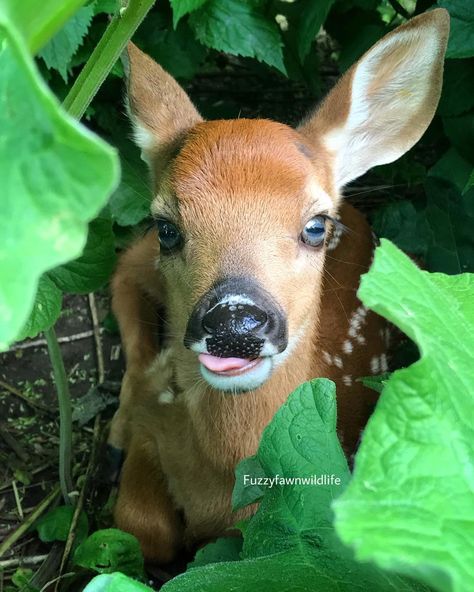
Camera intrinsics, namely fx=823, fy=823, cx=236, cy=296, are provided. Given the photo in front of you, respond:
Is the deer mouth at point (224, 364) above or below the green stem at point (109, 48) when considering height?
below

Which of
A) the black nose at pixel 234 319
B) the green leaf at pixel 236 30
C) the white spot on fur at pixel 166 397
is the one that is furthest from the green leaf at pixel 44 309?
the green leaf at pixel 236 30

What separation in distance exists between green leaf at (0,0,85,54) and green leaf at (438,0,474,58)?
1932 mm

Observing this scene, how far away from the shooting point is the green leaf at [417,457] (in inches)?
32.6

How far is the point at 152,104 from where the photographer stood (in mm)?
2619

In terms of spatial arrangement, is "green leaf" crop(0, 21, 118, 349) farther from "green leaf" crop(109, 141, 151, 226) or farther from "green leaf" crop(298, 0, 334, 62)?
"green leaf" crop(109, 141, 151, 226)

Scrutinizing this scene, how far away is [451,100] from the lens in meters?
3.03

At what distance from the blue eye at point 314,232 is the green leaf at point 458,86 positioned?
3.51 ft

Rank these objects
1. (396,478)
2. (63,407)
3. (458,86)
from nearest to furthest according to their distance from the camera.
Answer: (396,478) → (63,407) → (458,86)

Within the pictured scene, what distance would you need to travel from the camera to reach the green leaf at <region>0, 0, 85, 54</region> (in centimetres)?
82

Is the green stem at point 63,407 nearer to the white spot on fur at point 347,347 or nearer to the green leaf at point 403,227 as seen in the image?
the white spot on fur at point 347,347

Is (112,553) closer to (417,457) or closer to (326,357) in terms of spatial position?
(326,357)

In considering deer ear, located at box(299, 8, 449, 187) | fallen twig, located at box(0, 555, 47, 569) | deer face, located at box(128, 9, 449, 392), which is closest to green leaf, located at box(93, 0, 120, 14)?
deer face, located at box(128, 9, 449, 392)

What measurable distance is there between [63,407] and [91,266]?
505 millimetres

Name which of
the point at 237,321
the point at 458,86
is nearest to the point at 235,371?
the point at 237,321
